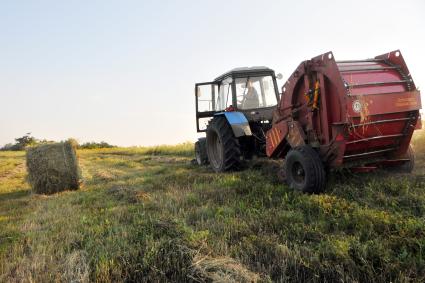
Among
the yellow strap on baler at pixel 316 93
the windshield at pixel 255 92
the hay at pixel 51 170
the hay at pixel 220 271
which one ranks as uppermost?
the windshield at pixel 255 92

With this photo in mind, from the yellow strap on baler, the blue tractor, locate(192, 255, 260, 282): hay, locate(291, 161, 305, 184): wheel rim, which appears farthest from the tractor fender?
locate(192, 255, 260, 282): hay

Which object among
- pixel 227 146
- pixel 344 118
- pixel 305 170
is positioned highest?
pixel 344 118

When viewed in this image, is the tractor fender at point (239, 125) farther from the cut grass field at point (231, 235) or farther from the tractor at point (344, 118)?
the cut grass field at point (231, 235)

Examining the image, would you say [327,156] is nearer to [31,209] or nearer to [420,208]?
[420,208]

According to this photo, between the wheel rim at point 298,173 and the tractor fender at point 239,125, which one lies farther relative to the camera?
the tractor fender at point 239,125

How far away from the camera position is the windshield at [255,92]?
8234 millimetres

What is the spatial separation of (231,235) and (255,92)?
17.1 feet

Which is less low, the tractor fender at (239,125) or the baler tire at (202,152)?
the tractor fender at (239,125)

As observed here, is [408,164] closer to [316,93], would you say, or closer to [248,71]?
[316,93]

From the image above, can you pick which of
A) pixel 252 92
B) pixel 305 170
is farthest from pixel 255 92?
pixel 305 170

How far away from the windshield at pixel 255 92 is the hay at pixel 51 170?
382cm

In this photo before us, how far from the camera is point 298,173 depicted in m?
5.48

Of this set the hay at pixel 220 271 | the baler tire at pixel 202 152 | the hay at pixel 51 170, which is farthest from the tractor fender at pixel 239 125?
the hay at pixel 220 271

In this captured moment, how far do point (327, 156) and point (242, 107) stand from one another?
10.6 ft
